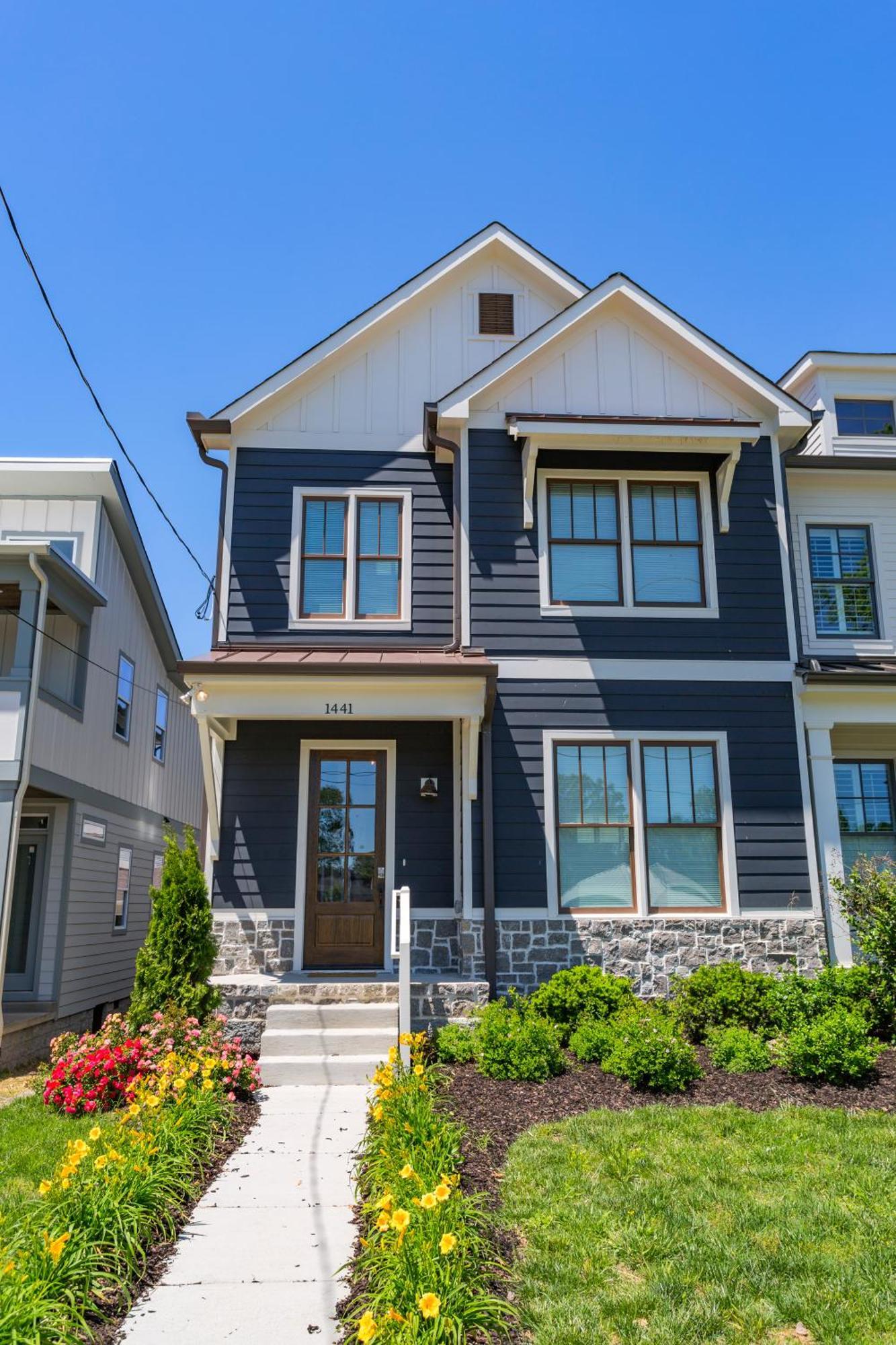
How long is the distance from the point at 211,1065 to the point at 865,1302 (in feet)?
14.2

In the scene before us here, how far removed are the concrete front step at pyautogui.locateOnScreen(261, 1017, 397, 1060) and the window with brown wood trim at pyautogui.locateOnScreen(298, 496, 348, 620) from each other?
183 inches

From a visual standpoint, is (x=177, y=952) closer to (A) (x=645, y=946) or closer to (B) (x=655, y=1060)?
(B) (x=655, y=1060)

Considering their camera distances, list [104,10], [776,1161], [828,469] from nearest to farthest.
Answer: [776,1161], [104,10], [828,469]

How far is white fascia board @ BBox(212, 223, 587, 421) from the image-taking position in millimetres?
A: 11234

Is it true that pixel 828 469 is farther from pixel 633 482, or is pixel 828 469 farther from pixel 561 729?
pixel 561 729

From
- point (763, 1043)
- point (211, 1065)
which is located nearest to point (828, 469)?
point (763, 1043)

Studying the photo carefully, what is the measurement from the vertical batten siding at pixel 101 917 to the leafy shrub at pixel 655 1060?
27.8 feet

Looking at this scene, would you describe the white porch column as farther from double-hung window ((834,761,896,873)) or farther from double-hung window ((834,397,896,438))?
double-hung window ((834,397,896,438))

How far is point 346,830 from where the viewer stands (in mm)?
10523

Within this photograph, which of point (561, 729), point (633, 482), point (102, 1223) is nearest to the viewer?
point (102, 1223)

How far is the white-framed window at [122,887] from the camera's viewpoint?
15500 mm

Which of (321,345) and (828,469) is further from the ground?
(321,345)

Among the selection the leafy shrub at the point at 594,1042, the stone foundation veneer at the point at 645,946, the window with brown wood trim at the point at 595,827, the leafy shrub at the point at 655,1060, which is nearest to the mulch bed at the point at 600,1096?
the leafy shrub at the point at 655,1060

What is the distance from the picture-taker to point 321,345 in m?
11.4
